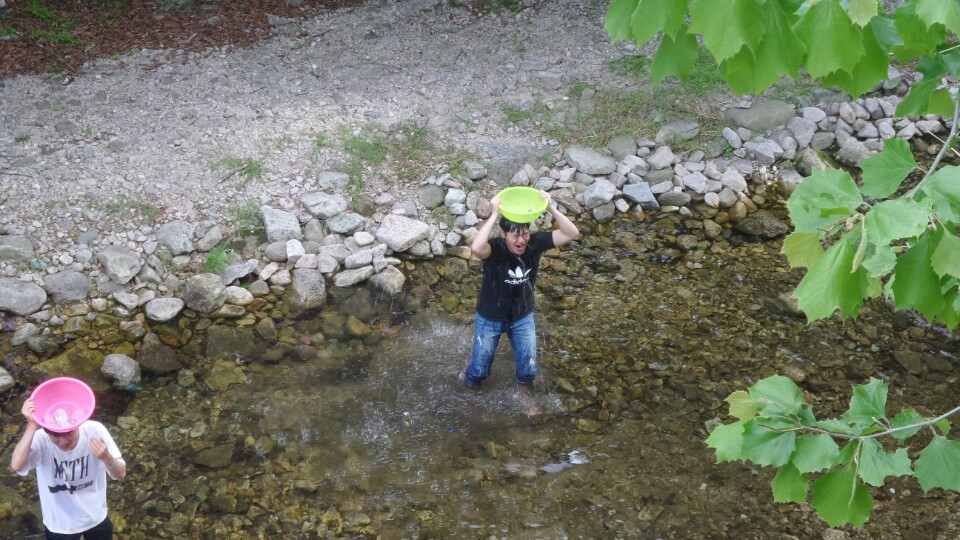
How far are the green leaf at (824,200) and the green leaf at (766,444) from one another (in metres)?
0.60

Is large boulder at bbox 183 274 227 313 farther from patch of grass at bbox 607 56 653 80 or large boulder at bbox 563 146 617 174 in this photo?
patch of grass at bbox 607 56 653 80

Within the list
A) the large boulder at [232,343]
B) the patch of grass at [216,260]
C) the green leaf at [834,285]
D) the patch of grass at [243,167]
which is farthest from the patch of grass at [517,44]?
the green leaf at [834,285]

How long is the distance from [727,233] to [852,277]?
6425 mm

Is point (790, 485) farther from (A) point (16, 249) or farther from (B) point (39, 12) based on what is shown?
(B) point (39, 12)

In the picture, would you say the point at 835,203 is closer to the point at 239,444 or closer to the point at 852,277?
the point at 852,277

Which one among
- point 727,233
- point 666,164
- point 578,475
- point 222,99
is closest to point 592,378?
point 578,475

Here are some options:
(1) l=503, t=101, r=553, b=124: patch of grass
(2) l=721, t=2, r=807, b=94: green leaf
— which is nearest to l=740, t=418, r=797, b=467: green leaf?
(2) l=721, t=2, r=807, b=94: green leaf

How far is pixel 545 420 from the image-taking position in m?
6.23

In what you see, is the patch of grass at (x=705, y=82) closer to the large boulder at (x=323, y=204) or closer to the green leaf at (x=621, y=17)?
the large boulder at (x=323, y=204)

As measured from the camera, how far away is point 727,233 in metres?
8.38

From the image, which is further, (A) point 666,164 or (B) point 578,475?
(A) point 666,164

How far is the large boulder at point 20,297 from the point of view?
694cm

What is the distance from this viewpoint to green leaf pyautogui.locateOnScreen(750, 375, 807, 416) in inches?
102

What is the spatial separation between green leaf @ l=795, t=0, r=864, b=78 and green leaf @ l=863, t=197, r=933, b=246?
15.2 inches
